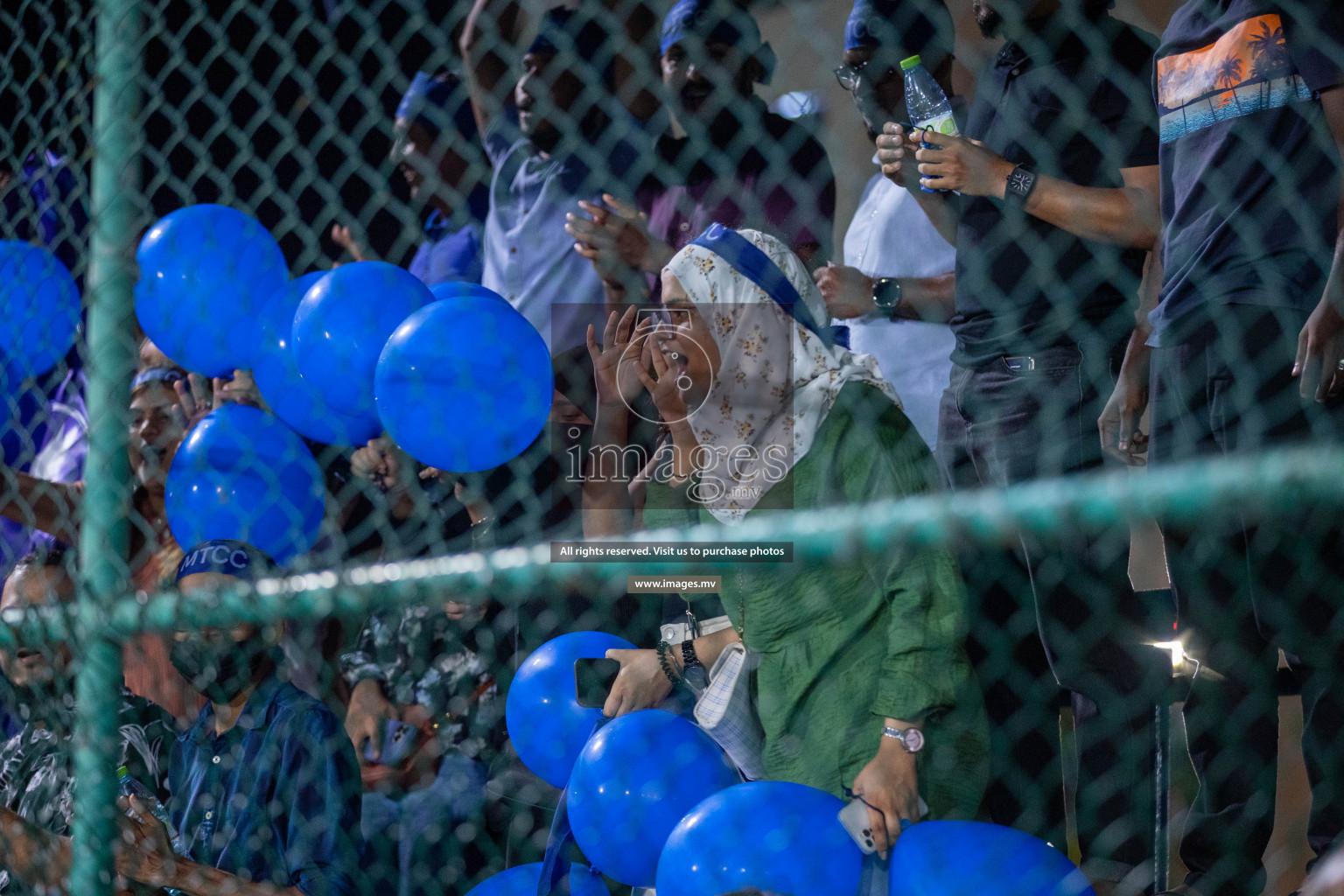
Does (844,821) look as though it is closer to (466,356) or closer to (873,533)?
(873,533)

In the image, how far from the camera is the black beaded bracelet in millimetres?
1912

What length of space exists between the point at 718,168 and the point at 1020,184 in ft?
2.39

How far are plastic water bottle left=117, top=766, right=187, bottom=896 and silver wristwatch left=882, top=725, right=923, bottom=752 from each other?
112cm

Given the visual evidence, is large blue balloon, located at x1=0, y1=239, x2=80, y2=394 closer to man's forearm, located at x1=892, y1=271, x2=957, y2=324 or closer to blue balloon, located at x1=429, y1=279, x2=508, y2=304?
blue balloon, located at x1=429, y1=279, x2=508, y2=304

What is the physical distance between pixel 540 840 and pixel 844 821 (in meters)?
0.95

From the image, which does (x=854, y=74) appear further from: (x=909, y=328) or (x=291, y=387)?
(x=291, y=387)

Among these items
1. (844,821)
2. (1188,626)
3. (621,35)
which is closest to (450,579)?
(844,821)

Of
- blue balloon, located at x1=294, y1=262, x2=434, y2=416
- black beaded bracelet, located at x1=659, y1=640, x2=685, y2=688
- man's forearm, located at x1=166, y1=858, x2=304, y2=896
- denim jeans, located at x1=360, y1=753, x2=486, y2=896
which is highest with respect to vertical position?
blue balloon, located at x1=294, y1=262, x2=434, y2=416

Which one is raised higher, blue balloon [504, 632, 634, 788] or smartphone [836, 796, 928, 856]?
smartphone [836, 796, 928, 856]

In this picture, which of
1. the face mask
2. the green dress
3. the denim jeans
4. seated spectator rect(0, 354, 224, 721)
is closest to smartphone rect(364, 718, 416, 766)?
the denim jeans

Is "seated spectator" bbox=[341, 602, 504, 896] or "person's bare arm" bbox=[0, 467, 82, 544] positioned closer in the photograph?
"seated spectator" bbox=[341, 602, 504, 896]

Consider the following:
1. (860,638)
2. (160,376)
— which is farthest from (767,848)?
(160,376)

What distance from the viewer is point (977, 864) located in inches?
55.1

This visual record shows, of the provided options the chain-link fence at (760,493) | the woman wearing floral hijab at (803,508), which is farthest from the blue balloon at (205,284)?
the woman wearing floral hijab at (803,508)
